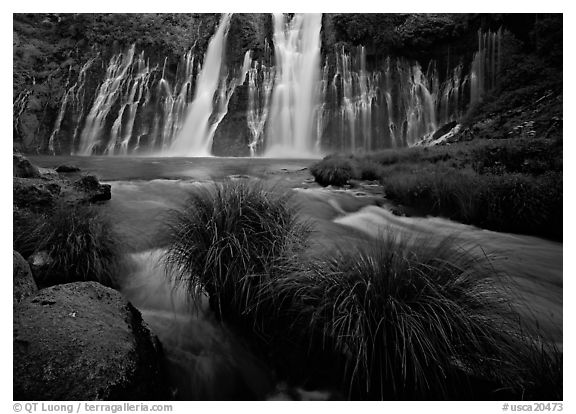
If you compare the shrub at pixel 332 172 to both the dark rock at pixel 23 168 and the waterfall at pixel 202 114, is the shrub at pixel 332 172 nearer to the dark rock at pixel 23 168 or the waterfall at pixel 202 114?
the waterfall at pixel 202 114

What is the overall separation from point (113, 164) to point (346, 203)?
8.88 ft

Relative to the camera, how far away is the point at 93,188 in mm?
2818

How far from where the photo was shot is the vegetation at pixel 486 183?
220 centimetres

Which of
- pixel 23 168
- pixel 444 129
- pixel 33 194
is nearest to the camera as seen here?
pixel 33 194

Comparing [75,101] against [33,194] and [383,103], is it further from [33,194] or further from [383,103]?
[383,103]

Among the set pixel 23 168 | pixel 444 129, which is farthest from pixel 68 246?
pixel 444 129

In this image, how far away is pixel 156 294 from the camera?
206cm

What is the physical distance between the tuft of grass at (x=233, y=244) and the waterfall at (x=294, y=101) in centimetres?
218

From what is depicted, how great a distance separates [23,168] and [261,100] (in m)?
3.34

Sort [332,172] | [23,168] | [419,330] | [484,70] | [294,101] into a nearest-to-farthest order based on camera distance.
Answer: [419,330] < [23,168] < [332,172] < [294,101] < [484,70]

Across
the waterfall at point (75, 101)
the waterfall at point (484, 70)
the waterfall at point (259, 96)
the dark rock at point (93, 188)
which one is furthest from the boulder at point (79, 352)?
the waterfall at point (484, 70)

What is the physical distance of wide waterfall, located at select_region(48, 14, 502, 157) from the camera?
430 centimetres
